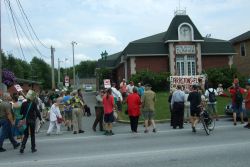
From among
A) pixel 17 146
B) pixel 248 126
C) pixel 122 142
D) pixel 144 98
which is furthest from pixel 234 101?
pixel 17 146

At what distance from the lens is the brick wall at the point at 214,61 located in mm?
44281

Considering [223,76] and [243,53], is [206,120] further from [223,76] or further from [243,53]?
[243,53]

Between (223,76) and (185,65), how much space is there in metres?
Result: 5.06

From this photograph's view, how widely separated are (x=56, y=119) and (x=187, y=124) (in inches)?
230

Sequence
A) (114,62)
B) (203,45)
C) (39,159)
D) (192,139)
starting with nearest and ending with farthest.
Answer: (39,159), (192,139), (203,45), (114,62)

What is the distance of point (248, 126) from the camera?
15461mm

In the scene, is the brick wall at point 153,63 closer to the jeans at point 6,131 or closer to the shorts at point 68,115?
the shorts at point 68,115

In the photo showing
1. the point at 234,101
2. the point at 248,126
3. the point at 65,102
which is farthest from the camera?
the point at 65,102

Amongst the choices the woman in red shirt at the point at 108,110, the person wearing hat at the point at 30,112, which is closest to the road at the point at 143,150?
the woman in red shirt at the point at 108,110

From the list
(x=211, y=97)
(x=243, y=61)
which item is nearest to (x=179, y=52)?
(x=243, y=61)

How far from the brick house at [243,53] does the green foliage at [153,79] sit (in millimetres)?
12564

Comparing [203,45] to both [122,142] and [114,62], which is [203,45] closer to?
[114,62]

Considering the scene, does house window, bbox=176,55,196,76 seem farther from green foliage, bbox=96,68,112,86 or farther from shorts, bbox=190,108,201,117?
shorts, bbox=190,108,201,117

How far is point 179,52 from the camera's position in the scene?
42344mm
